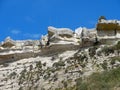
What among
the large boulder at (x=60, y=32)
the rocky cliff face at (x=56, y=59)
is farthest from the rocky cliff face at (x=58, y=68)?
the large boulder at (x=60, y=32)

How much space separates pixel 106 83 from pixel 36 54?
42.2 feet

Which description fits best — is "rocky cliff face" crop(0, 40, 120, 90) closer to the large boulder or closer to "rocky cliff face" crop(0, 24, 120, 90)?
"rocky cliff face" crop(0, 24, 120, 90)

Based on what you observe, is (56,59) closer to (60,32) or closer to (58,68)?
(58,68)

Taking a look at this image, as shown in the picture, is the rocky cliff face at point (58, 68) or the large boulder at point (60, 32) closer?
the rocky cliff face at point (58, 68)

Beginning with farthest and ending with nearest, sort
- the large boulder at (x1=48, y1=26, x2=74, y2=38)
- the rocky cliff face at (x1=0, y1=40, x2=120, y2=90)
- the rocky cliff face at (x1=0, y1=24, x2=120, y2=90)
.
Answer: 1. the large boulder at (x1=48, y1=26, x2=74, y2=38)
2. the rocky cliff face at (x1=0, y1=24, x2=120, y2=90)
3. the rocky cliff face at (x1=0, y1=40, x2=120, y2=90)

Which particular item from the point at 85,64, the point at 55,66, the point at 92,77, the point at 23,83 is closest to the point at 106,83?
the point at 92,77

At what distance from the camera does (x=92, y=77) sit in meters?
30.7

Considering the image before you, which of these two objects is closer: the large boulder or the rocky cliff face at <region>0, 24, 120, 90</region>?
the rocky cliff face at <region>0, 24, 120, 90</region>

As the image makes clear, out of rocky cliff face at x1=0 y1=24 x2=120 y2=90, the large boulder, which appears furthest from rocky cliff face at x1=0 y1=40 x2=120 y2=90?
the large boulder

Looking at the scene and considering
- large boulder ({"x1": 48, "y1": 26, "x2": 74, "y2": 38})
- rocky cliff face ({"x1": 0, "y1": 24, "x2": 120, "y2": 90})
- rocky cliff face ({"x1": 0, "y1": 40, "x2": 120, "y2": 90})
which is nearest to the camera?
rocky cliff face ({"x1": 0, "y1": 40, "x2": 120, "y2": 90})

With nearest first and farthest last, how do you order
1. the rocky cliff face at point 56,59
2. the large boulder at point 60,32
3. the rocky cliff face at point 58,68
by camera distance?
the rocky cliff face at point 58,68 < the rocky cliff face at point 56,59 < the large boulder at point 60,32

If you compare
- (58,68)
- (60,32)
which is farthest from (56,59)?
(60,32)

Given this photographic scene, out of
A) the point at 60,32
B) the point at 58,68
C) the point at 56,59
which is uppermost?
the point at 60,32

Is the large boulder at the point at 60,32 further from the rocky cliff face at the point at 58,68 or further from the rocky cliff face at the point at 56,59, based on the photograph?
the rocky cliff face at the point at 58,68
